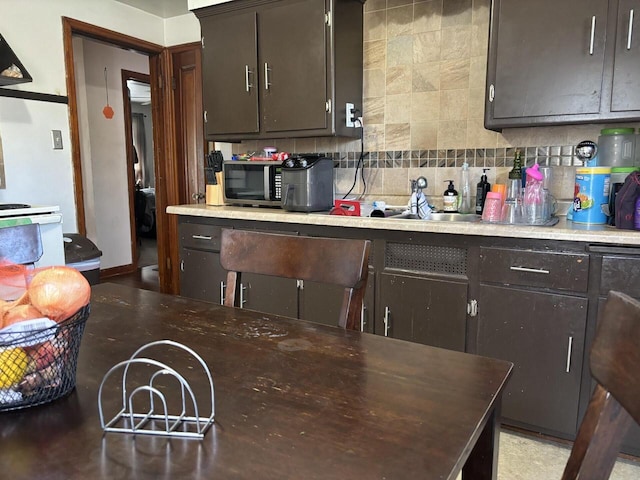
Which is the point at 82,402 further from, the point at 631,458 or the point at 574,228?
the point at 631,458

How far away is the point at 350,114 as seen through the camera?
2.83 metres

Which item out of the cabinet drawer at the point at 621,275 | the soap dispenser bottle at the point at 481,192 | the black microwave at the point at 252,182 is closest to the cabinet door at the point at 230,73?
the black microwave at the point at 252,182

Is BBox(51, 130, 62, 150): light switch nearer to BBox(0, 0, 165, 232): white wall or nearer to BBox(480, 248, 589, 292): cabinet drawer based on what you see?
BBox(0, 0, 165, 232): white wall

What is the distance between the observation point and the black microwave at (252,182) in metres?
2.85

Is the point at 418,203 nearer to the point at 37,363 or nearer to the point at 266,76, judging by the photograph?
the point at 266,76

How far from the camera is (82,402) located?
2.38 feet

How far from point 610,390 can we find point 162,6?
13.2 feet

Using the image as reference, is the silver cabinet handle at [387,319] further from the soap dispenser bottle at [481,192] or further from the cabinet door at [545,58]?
the cabinet door at [545,58]

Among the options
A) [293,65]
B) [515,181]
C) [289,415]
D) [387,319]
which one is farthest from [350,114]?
[289,415]

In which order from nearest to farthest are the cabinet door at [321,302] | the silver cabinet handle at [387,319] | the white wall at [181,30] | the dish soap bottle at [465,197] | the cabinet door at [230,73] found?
the silver cabinet handle at [387,319] → the cabinet door at [321,302] → the dish soap bottle at [465,197] → the cabinet door at [230,73] → the white wall at [181,30]

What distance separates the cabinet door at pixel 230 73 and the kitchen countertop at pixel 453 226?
615 mm

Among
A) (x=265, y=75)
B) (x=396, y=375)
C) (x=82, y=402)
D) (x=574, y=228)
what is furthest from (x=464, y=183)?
(x=82, y=402)

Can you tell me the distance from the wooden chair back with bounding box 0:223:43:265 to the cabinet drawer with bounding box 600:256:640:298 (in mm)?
1917

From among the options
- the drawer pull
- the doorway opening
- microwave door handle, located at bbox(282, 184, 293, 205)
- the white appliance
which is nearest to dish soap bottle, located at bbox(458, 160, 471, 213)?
the drawer pull
